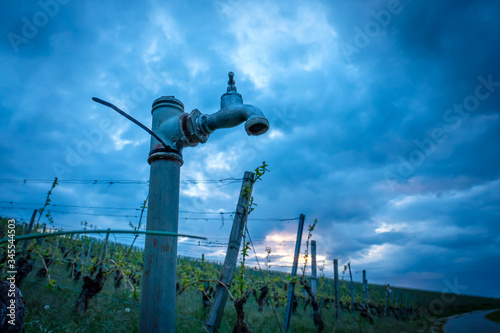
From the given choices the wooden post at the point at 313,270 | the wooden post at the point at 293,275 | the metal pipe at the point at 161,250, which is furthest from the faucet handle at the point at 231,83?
the wooden post at the point at 313,270

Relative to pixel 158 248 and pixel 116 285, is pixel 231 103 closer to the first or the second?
pixel 158 248

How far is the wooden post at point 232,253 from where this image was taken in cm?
411

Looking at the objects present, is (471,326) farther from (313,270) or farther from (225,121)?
(225,121)

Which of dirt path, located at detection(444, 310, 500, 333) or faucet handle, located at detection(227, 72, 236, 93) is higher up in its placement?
faucet handle, located at detection(227, 72, 236, 93)

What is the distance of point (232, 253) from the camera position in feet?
14.2

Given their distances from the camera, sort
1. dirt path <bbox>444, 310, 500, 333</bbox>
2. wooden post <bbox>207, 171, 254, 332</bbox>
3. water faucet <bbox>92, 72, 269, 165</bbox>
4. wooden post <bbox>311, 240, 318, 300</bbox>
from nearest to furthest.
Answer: water faucet <bbox>92, 72, 269, 165</bbox> → wooden post <bbox>207, 171, 254, 332</bbox> → wooden post <bbox>311, 240, 318, 300</bbox> → dirt path <bbox>444, 310, 500, 333</bbox>

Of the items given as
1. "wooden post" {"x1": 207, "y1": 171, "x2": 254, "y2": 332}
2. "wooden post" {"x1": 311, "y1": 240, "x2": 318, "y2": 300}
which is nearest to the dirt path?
"wooden post" {"x1": 311, "y1": 240, "x2": 318, "y2": 300}

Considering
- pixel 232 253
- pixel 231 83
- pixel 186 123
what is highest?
pixel 231 83

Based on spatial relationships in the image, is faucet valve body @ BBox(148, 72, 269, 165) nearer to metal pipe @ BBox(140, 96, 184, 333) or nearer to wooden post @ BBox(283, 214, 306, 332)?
metal pipe @ BBox(140, 96, 184, 333)

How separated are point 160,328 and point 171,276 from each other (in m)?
0.29

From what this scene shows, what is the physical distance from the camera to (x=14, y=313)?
1.67 meters

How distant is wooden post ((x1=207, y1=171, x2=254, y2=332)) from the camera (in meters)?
4.11

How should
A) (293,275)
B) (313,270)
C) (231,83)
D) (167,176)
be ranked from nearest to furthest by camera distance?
(167,176) < (231,83) < (293,275) < (313,270)

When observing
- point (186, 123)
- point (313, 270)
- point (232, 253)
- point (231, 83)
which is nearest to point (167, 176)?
point (186, 123)
